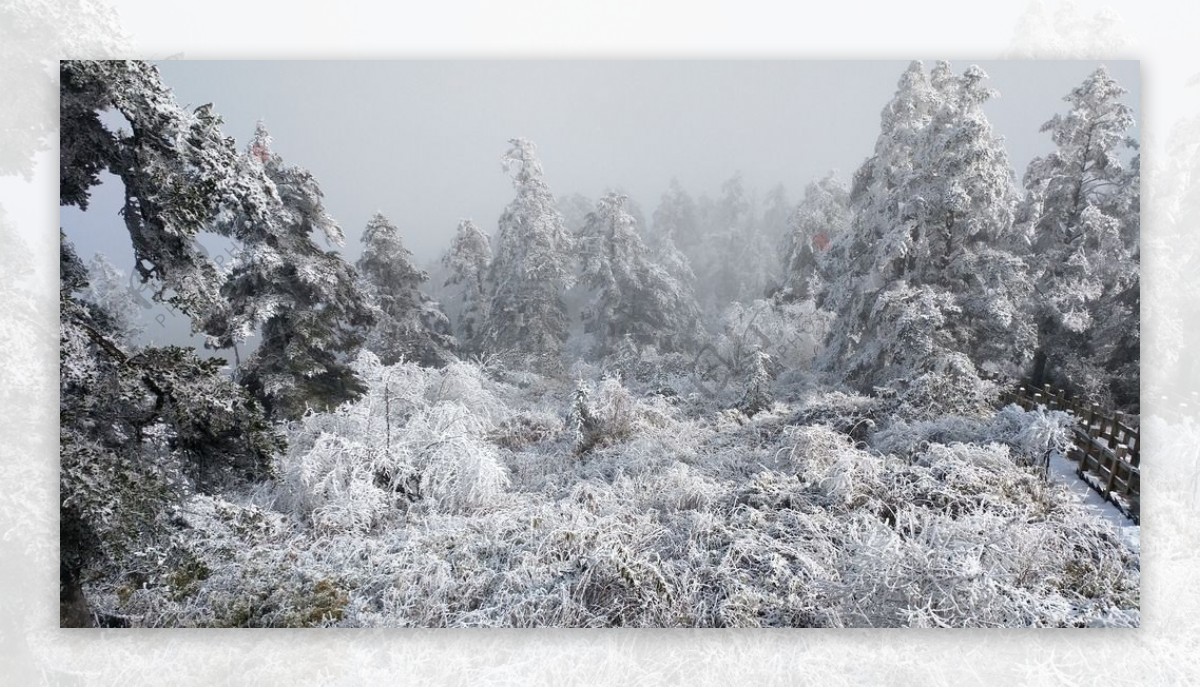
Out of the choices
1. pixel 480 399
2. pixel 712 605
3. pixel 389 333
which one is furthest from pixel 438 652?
pixel 389 333

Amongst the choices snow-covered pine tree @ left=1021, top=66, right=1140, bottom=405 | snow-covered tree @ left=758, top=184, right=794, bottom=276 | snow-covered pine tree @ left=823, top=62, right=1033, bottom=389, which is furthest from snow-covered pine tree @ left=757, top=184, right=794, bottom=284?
snow-covered pine tree @ left=1021, top=66, right=1140, bottom=405

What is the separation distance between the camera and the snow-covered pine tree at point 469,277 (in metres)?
12.0

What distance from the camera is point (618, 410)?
9500 mm

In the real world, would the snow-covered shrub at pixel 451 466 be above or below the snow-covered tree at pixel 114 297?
below

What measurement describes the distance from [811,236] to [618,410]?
23.1ft

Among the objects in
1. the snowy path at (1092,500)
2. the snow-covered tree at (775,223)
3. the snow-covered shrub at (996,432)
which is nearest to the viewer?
the snowy path at (1092,500)

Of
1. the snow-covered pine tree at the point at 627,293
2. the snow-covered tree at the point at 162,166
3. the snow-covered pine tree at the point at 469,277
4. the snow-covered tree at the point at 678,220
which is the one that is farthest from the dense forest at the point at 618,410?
the snow-covered pine tree at the point at 627,293

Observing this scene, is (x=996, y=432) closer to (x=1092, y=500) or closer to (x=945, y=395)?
(x=945, y=395)

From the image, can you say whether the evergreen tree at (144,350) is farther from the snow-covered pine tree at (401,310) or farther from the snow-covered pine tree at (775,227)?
the snow-covered pine tree at (775,227)

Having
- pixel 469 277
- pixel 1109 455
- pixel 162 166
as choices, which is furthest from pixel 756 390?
pixel 162 166

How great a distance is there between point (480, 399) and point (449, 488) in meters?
2.36

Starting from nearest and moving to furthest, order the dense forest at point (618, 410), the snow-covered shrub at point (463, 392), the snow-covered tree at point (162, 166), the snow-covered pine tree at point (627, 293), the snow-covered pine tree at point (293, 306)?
1. the snow-covered tree at point (162, 166)
2. the dense forest at point (618, 410)
3. the snow-covered pine tree at point (293, 306)
4. the snow-covered shrub at point (463, 392)
5. the snow-covered pine tree at point (627, 293)

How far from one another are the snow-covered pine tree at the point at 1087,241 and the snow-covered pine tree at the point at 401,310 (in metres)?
10.7

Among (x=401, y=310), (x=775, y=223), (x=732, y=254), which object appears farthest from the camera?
(x=732, y=254)
